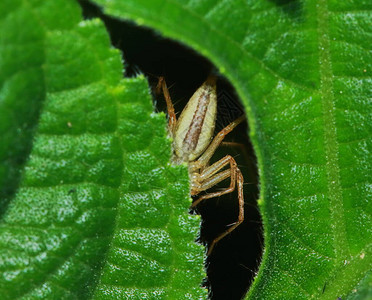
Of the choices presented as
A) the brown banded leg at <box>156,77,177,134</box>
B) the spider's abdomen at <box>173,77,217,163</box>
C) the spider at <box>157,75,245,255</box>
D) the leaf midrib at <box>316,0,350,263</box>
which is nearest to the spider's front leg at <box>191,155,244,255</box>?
the spider at <box>157,75,245,255</box>

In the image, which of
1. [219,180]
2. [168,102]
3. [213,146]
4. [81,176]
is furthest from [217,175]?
[81,176]

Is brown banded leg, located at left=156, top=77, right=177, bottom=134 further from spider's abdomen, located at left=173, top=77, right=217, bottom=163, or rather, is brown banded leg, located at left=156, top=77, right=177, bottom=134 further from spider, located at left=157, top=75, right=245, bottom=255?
spider's abdomen, located at left=173, top=77, right=217, bottom=163

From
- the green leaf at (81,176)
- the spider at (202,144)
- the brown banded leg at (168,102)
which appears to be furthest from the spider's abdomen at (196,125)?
the green leaf at (81,176)

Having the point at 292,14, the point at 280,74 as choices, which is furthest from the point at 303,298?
the point at 292,14

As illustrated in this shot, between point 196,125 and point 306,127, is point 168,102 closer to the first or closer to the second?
point 196,125

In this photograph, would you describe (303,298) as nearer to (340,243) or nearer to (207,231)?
(340,243)

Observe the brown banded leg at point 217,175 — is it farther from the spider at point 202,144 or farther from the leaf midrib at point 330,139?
the leaf midrib at point 330,139
